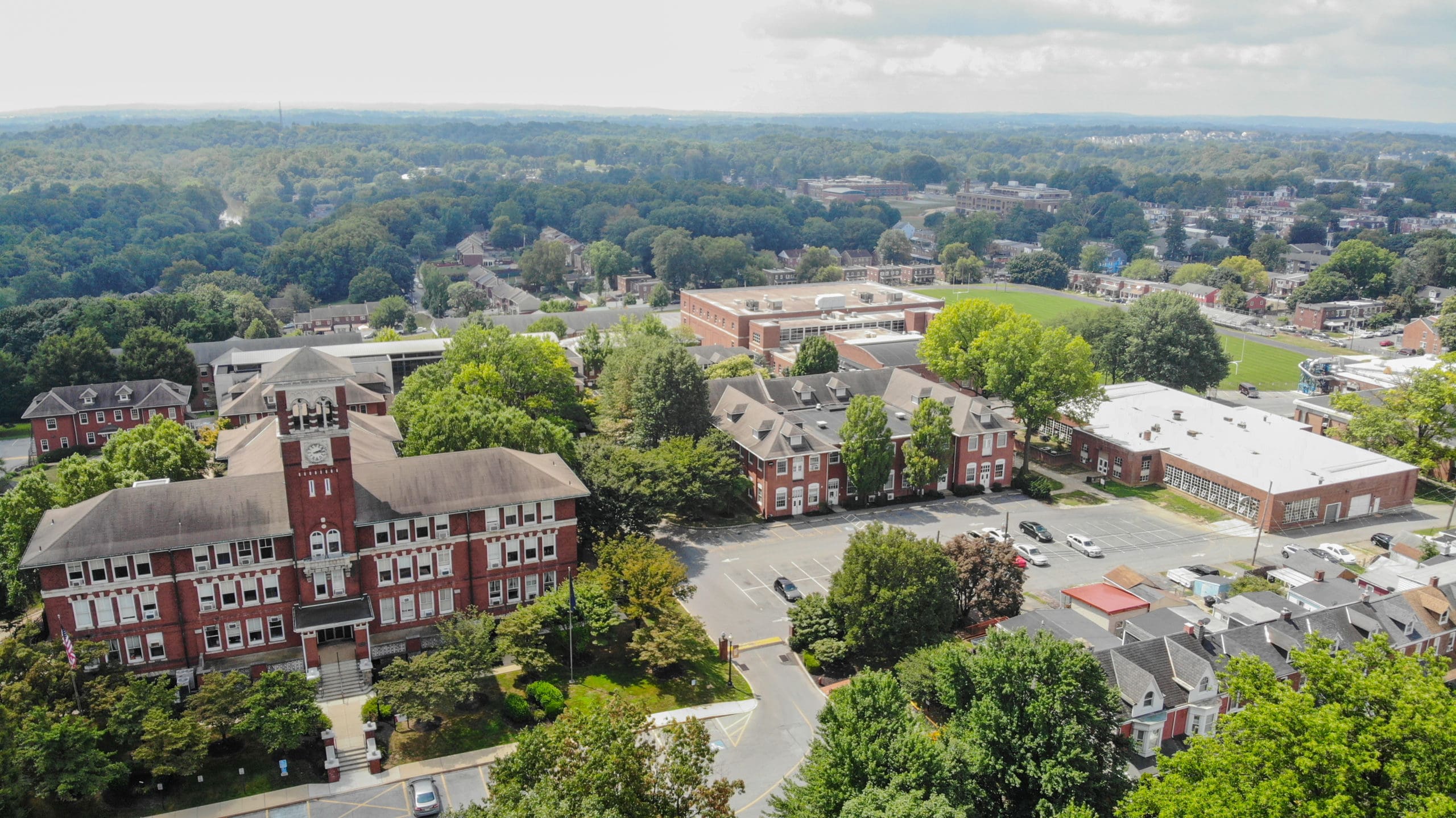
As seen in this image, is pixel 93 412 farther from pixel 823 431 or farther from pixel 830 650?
pixel 830 650

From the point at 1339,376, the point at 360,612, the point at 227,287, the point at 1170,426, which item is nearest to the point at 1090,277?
the point at 1339,376

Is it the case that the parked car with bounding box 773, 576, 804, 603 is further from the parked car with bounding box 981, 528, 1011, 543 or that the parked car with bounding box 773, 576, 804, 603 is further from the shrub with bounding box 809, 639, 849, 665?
the parked car with bounding box 981, 528, 1011, 543

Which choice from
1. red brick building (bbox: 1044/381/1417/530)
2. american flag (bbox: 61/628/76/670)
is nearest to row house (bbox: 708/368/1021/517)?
red brick building (bbox: 1044/381/1417/530)

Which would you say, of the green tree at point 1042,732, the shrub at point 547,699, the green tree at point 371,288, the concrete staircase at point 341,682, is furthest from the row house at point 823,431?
the green tree at point 371,288

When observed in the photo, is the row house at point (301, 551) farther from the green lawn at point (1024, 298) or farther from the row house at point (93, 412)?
the green lawn at point (1024, 298)

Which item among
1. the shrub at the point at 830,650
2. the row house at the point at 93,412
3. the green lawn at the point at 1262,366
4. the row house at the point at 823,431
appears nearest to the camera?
the shrub at the point at 830,650

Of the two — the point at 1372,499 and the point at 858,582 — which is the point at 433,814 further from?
the point at 1372,499
